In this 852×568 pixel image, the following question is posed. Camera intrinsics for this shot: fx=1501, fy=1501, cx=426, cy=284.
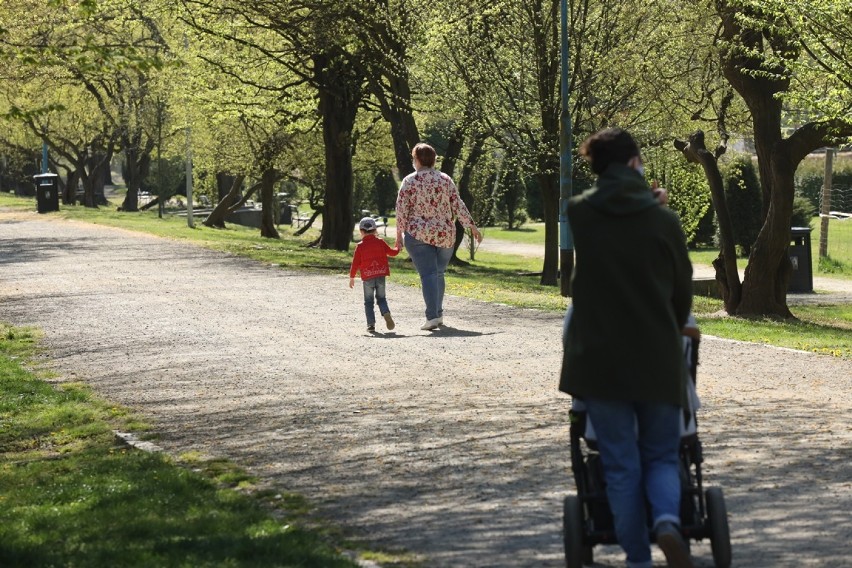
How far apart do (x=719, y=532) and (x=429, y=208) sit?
29.9 feet

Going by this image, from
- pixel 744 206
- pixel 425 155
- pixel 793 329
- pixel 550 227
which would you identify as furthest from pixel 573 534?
pixel 744 206

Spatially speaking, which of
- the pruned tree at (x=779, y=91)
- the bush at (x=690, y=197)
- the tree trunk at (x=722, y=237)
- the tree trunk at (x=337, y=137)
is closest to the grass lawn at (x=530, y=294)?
the tree trunk at (x=722, y=237)

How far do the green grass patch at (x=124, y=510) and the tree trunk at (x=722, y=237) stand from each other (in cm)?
1200

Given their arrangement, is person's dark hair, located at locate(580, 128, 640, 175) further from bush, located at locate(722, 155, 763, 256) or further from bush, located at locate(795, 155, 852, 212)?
bush, located at locate(795, 155, 852, 212)

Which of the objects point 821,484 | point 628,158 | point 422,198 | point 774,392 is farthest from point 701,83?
point 628,158

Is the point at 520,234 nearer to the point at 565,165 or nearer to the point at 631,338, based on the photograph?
the point at 565,165

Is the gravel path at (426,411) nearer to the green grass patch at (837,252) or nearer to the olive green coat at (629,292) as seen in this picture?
the olive green coat at (629,292)

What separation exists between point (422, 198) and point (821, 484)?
755 cm

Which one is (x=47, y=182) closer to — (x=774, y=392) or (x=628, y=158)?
(x=774, y=392)

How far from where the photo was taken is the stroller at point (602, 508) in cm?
556

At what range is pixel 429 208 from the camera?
14.5 meters

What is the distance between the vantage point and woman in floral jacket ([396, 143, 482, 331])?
1440cm

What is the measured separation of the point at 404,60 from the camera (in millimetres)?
28797

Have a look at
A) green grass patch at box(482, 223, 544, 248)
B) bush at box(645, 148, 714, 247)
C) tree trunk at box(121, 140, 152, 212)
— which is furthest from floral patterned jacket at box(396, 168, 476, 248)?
tree trunk at box(121, 140, 152, 212)
